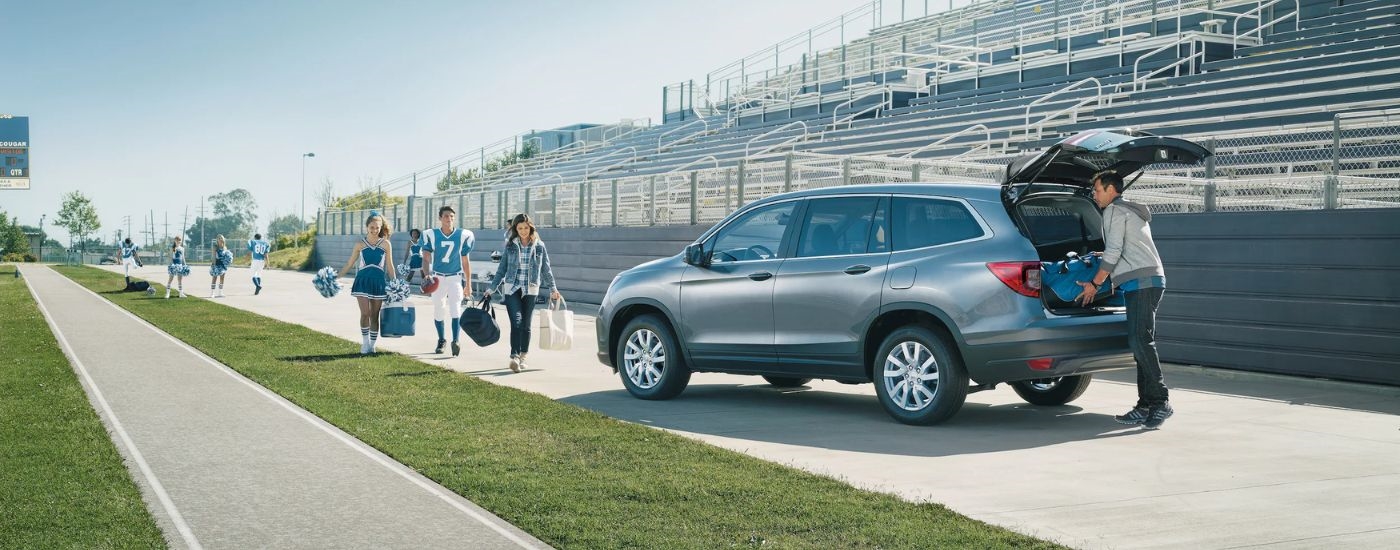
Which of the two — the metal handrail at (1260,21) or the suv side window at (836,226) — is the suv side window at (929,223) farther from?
the metal handrail at (1260,21)

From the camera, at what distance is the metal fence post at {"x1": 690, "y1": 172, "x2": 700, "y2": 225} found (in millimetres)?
22078

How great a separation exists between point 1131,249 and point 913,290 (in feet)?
4.93

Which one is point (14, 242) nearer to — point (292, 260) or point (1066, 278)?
point (292, 260)

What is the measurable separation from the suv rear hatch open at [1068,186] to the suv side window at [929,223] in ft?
1.00

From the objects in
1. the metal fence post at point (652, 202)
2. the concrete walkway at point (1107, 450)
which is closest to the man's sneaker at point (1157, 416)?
the concrete walkway at point (1107, 450)

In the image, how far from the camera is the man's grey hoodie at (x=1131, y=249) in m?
8.54

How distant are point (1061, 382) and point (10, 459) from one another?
24.1 ft

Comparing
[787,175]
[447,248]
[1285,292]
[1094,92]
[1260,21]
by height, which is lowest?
[1285,292]

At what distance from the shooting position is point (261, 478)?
687 centimetres

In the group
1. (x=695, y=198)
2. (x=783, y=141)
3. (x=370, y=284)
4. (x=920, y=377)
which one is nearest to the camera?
(x=920, y=377)

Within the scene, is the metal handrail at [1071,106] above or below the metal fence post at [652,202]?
above

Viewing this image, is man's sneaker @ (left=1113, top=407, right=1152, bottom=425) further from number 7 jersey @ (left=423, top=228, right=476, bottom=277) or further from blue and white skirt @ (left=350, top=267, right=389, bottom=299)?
blue and white skirt @ (left=350, top=267, right=389, bottom=299)

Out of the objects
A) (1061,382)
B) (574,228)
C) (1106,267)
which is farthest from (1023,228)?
(574,228)

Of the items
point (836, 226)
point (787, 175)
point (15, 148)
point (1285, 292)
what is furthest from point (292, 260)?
point (836, 226)
